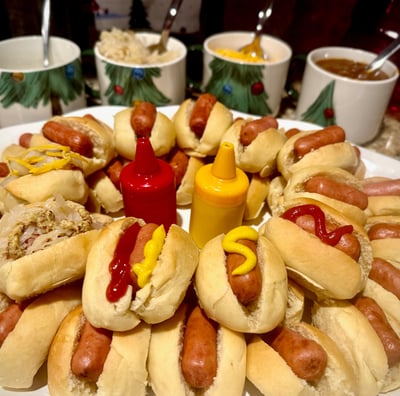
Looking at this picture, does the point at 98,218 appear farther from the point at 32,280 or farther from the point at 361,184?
the point at 361,184

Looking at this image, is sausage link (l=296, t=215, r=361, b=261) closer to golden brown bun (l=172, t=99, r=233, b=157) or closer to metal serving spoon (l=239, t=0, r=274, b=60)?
golden brown bun (l=172, t=99, r=233, b=157)

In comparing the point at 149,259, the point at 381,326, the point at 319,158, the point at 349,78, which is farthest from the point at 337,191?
the point at 349,78

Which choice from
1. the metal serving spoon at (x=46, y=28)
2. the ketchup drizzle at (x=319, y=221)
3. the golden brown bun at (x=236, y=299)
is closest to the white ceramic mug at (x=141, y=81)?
the metal serving spoon at (x=46, y=28)

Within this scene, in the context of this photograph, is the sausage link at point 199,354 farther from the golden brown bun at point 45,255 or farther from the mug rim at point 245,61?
the mug rim at point 245,61

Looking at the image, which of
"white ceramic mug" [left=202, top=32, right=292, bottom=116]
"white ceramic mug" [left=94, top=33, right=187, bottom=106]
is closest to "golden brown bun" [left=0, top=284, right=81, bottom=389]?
"white ceramic mug" [left=94, top=33, right=187, bottom=106]

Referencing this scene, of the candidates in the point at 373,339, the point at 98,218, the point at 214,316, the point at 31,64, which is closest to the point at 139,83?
the point at 31,64
